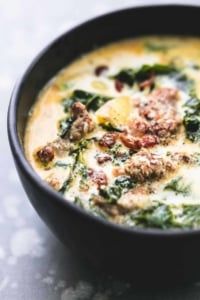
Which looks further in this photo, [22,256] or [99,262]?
[22,256]

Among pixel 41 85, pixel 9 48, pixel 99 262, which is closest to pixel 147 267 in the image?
pixel 99 262

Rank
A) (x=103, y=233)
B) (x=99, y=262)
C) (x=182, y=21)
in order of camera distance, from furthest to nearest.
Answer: (x=182, y=21), (x=99, y=262), (x=103, y=233)

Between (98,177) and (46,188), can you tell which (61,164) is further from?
(46,188)

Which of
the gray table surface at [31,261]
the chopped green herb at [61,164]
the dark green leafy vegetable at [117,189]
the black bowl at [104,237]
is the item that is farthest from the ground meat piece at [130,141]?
the gray table surface at [31,261]

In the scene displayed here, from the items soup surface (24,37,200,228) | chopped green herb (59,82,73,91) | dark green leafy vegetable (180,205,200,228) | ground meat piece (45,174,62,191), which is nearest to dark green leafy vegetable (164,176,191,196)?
soup surface (24,37,200,228)

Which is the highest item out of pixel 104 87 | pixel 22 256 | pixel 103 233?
pixel 104 87

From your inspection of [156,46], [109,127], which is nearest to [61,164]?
[109,127]

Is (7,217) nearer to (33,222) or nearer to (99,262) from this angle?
(33,222)
